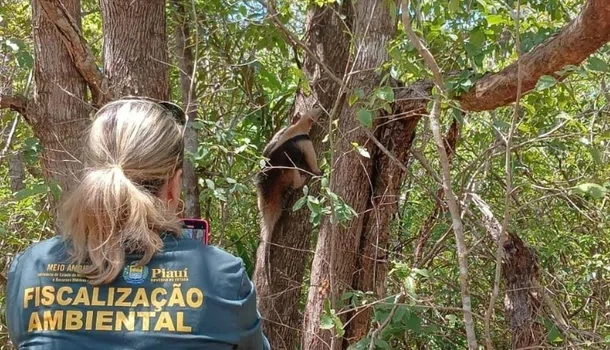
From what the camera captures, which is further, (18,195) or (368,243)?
(368,243)

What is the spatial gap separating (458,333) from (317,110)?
1882 millimetres

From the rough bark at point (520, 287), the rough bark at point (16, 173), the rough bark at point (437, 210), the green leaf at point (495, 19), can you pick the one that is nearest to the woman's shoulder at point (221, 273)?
the green leaf at point (495, 19)

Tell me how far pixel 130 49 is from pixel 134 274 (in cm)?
264

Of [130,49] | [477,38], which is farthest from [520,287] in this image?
[130,49]

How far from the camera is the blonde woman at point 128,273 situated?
5.16 ft

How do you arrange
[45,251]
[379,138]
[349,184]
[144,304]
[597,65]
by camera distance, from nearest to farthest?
[144,304], [45,251], [597,65], [349,184], [379,138]

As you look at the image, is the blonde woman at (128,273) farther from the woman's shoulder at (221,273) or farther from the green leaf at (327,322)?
the green leaf at (327,322)

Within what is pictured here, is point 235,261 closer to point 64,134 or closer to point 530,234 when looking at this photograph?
point 64,134

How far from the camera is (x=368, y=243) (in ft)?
Result: 15.0

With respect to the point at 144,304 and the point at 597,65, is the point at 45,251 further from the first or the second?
the point at 597,65

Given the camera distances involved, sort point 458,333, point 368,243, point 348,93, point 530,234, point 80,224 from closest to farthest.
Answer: point 80,224 → point 348,93 → point 368,243 → point 530,234 → point 458,333

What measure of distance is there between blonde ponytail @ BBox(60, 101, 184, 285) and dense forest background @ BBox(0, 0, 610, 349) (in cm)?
147

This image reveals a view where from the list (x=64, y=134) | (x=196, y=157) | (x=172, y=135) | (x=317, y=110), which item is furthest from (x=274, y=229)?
(x=172, y=135)

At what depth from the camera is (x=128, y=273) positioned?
1599 mm
